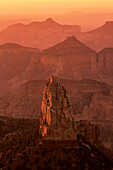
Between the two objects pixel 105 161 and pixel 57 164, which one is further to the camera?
pixel 105 161

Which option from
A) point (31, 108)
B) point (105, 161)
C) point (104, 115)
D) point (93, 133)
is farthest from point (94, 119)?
point (105, 161)

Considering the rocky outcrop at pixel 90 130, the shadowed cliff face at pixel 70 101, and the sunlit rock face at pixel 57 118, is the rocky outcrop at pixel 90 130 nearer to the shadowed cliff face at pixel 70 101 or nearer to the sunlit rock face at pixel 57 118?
the sunlit rock face at pixel 57 118

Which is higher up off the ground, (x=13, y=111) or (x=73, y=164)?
(x=13, y=111)

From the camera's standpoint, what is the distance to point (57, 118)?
5181 centimetres

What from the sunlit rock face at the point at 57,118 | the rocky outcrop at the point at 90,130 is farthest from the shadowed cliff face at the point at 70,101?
the sunlit rock face at the point at 57,118

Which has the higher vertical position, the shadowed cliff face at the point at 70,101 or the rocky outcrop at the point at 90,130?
the shadowed cliff face at the point at 70,101

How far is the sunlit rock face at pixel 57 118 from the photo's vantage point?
51.7m

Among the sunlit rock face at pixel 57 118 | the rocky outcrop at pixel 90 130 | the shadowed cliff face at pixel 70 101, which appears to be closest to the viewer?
the sunlit rock face at pixel 57 118

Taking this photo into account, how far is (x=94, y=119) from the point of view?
569ft

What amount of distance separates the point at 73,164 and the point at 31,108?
13852cm

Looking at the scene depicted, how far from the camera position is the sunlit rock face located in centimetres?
5169

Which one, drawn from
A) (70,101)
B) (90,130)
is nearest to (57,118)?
(90,130)

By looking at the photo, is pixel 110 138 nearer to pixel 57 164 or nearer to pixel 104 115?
pixel 104 115

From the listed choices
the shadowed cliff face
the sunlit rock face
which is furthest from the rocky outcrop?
the shadowed cliff face
